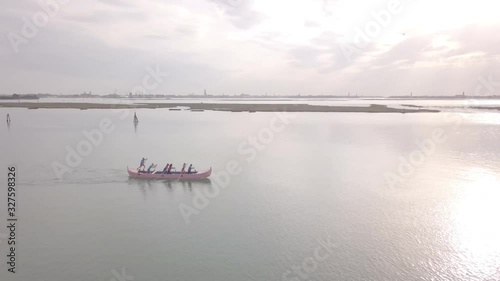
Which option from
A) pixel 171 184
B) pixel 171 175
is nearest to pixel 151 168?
pixel 171 175

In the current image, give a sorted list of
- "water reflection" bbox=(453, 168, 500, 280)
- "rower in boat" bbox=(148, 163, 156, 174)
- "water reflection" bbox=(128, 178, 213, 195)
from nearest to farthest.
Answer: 1. "water reflection" bbox=(453, 168, 500, 280)
2. "water reflection" bbox=(128, 178, 213, 195)
3. "rower in boat" bbox=(148, 163, 156, 174)

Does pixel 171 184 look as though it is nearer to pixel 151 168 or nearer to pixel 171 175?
pixel 171 175

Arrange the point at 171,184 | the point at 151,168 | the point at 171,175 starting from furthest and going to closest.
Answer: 1. the point at 151,168
2. the point at 171,175
3. the point at 171,184

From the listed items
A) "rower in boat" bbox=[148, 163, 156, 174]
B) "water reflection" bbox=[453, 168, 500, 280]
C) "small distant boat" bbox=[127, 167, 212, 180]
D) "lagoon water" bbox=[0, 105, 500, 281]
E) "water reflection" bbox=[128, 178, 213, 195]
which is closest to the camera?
"lagoon water" bbox=[0, 105, 500, 281]

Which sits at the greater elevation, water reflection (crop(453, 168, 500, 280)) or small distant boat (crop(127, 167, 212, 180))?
small distant boat (crop(127, 167, 212, 180))

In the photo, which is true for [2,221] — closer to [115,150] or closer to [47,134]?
[115,150]

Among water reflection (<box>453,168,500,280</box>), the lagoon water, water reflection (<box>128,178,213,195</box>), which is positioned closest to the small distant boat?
water reflection (<box>128,178,213,195</box>)

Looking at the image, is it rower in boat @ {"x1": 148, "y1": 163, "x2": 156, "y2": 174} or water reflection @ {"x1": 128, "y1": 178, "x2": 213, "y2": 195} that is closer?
water reflection @ {"x1": 128, "y1": 178, "x2": 213, "y2": 195}

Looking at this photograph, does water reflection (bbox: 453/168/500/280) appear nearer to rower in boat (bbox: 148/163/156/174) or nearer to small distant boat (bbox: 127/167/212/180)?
small distant boat (bbox: 127/167/212/180)

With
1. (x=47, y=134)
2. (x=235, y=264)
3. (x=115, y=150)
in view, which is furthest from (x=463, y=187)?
(x=47, y=134)
